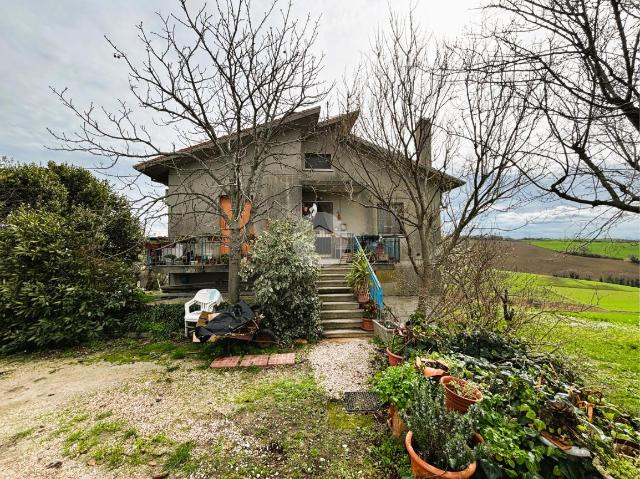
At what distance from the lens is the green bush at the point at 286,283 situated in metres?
6.50

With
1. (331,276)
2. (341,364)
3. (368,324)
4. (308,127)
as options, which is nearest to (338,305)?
(368,324)

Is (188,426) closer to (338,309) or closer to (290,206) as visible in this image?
(338,309)

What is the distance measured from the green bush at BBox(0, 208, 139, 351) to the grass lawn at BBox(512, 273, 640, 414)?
1007 centimetres

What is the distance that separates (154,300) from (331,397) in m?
6.88

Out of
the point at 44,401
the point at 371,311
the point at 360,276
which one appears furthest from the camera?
the point at 360,276

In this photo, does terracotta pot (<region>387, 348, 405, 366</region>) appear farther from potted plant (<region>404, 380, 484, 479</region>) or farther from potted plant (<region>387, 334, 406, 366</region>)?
potted plant (<region>404, 380, 484, 479</region>)

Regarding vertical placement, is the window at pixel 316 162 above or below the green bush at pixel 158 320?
above

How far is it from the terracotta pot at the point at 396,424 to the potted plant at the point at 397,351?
111 cm

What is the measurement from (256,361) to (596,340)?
8864mm

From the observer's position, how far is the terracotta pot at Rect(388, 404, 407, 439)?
3.09 metres

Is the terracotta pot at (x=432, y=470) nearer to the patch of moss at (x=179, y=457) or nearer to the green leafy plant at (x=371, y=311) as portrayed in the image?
the patch of moss at (x=179, y=457)

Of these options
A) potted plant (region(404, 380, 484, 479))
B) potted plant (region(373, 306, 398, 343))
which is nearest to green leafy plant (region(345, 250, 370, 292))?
potted plant (region(373, 306, 398, 343))

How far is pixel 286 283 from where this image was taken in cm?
645

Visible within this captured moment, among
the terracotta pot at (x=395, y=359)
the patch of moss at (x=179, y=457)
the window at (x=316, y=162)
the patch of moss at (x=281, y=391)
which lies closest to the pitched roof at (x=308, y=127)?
the window at (x=316, y=162)
